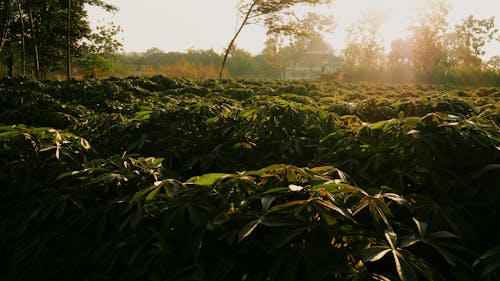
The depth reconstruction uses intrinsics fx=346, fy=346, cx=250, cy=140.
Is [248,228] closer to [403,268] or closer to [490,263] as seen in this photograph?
[403,268]

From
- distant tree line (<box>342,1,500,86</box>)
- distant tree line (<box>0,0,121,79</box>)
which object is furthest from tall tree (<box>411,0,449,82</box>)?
distant tree line (<box>0,0,121,79</box>)

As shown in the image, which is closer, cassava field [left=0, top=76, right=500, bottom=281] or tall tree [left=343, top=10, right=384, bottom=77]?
cassava field [left=0, top=76, right=500, bottom=281]

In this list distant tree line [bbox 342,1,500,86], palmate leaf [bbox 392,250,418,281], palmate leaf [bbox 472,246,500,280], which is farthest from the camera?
distant tree line [bbox 342,1,500,86]

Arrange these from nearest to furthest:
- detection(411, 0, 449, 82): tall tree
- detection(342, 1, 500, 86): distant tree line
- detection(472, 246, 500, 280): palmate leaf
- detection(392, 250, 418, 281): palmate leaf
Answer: detection(392, 250, 418, 281): palmate leaf
detection(472, 246, 500, 280): palmate leaf
detection(342, 1, 500, 86): distant tree line
detection(411, 0, 449, 82): tall tree

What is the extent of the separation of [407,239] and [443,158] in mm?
580

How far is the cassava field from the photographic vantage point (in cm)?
86

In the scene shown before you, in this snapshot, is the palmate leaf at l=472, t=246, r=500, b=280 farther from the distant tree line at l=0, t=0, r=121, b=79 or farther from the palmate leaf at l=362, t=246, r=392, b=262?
the distant tree line at l=0, t=0, r=121, b=79

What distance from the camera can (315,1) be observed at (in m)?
17.7

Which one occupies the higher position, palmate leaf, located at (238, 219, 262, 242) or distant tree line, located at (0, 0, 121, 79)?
distant tree line, located at (0, 0, 121, 79)

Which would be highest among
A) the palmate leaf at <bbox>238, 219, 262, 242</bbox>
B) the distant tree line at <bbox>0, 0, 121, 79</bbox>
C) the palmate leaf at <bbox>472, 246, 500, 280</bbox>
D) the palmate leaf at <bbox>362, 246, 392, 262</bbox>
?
the distant tree line at <bbox>0, 0, 121, 79</bbox>

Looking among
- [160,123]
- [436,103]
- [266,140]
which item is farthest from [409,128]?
[160,123]

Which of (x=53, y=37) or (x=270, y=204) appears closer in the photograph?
(x=270, y=204)

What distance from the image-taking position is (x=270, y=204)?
96 cm

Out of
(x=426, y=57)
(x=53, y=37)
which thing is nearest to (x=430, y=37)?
(x=426, y=57)
